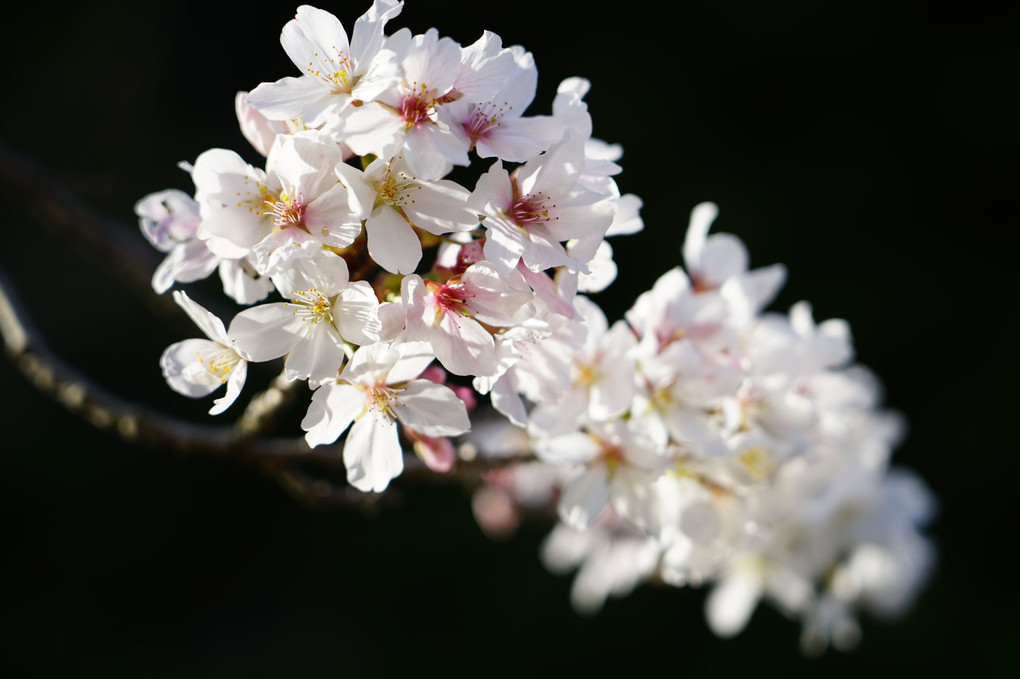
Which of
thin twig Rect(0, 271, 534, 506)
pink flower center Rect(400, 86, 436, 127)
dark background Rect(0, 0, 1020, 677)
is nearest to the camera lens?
pink flower center Rect(400, 86, 436, 127)

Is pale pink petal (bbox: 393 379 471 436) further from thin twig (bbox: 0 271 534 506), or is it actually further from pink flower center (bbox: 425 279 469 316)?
thin twig (bbox: 0 271 534 506)

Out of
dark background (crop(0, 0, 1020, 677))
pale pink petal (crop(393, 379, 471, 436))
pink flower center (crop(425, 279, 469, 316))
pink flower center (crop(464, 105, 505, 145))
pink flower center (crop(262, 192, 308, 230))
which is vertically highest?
pink flower center (crop(464, 105, 505, 145))

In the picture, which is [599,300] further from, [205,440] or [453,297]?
[453,297]

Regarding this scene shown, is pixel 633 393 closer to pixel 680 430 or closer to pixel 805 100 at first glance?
pixel 680 430

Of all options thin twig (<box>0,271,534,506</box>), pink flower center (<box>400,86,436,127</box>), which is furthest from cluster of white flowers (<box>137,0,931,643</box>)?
thin twig (<box>0,271,534,506</box>)

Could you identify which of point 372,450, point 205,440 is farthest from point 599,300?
point 372,450
